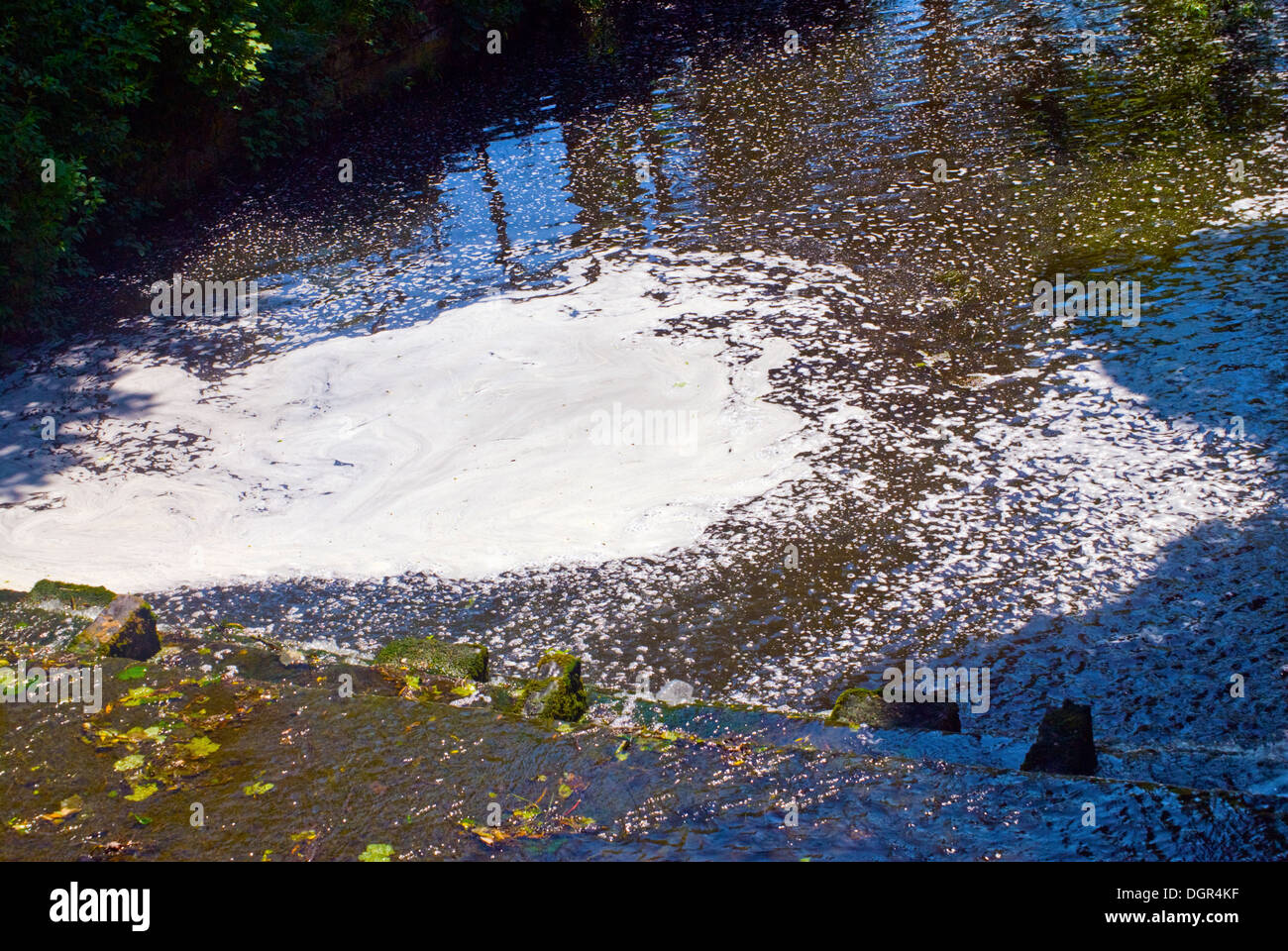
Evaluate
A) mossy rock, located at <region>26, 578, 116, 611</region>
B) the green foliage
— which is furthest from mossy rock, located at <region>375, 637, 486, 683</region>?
the green foliage

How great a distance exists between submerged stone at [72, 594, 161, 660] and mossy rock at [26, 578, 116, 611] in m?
0.37

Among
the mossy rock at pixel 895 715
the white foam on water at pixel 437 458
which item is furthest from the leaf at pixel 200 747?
the mossy rock at pixel 895 715

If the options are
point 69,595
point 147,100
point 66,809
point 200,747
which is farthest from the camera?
point 147,100

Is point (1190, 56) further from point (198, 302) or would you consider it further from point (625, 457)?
point (198, 302)

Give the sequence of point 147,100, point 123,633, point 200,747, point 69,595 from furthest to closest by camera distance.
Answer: point 147,100
point 69,595
point 123,633
point 200,747

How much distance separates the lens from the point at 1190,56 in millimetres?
11359

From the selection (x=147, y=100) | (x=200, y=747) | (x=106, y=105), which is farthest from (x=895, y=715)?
(x=147, y=100)

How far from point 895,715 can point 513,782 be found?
136 centimetres

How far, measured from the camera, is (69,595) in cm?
484

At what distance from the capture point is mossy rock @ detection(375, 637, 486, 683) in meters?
4.27

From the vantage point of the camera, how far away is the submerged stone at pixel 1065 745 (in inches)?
133

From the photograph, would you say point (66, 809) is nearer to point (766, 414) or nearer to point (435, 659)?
point (435, 659)
